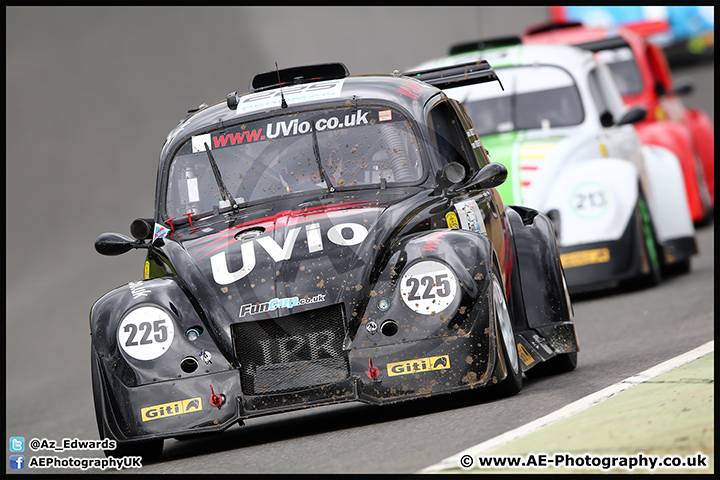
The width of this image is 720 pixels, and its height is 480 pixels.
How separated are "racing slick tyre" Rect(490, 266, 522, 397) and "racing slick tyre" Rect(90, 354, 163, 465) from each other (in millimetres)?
1693

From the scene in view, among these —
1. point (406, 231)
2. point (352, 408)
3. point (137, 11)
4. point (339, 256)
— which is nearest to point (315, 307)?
point (339, 256)

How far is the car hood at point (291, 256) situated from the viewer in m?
6.00

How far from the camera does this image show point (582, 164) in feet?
38.1

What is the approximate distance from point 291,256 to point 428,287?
0.70m

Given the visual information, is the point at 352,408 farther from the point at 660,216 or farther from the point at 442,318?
the point at 660,216

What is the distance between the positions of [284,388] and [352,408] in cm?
144

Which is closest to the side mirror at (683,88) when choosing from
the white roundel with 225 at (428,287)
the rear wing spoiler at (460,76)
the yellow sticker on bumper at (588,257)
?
the yellow sticker on bumper at (588,257)

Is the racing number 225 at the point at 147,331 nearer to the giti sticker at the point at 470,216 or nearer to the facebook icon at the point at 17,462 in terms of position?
the giti sticker at the point at 470,216

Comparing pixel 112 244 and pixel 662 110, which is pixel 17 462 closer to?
pixel 112 244

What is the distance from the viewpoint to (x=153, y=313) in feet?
20.0

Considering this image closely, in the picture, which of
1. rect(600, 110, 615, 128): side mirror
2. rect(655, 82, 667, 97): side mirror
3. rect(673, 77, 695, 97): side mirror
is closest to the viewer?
rect(600, 110, 615, 128): side mirror

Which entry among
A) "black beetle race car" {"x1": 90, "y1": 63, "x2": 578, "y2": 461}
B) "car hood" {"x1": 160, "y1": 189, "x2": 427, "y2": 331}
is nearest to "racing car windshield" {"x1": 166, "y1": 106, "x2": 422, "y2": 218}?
"black beetle race car" {"x1": 90, "y1": 63, "x2": 578, "y2": 461}

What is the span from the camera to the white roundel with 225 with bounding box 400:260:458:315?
19.5 ft

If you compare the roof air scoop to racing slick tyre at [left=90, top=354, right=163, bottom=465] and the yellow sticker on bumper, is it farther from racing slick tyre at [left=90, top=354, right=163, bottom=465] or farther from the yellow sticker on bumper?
the yellow sticker on bumper
